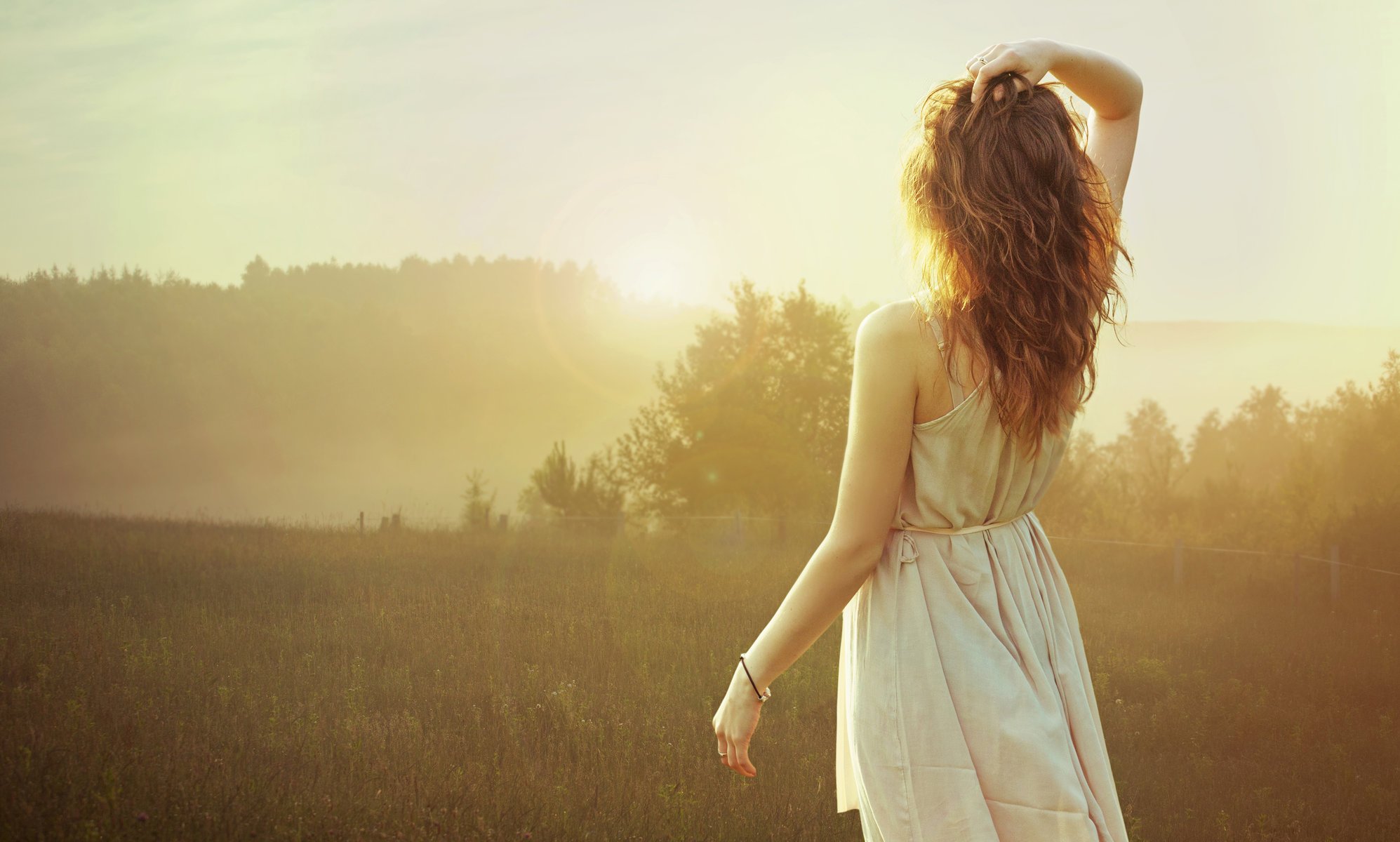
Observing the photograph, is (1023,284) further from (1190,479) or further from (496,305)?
(496,305)

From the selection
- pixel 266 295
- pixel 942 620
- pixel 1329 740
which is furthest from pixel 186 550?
pixel 266 295

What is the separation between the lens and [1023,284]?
160 cm

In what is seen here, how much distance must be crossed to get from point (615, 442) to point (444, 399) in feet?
→ 40.0

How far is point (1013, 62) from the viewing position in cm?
162

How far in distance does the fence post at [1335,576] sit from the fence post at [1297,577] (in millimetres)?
337

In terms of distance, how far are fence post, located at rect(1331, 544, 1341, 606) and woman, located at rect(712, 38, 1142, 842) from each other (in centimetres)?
1168

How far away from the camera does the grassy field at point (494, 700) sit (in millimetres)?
4363

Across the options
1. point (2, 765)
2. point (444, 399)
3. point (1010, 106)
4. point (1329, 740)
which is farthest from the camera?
point (444, 399)

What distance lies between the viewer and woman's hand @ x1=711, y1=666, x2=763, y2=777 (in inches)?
68.3

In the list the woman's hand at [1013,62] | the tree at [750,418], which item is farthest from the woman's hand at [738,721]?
the tree at [750,418]

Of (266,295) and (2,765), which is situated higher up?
(266,295)

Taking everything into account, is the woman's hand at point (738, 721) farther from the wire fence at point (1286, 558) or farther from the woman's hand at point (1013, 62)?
the wire fence at point (1286, 558)

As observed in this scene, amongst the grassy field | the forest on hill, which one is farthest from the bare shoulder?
the forest on hill

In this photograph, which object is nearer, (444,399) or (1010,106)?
(1010,106)
